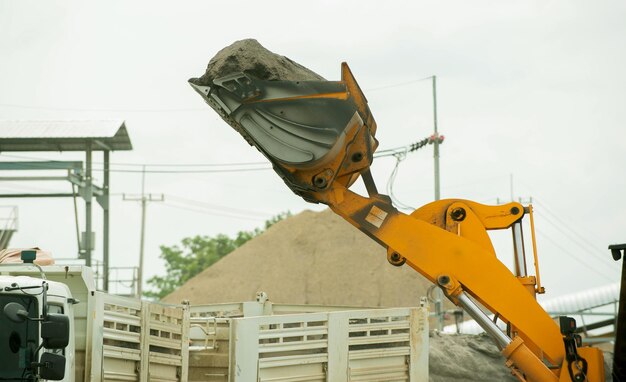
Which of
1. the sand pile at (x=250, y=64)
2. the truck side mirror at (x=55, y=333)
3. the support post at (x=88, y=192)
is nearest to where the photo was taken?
the truck side mirror at (x=55, y=333)

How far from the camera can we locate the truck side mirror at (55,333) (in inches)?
303

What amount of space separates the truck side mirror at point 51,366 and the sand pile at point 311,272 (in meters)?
35.4

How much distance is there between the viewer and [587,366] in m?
8.86

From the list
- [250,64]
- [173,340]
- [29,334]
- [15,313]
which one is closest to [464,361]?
[173,340]

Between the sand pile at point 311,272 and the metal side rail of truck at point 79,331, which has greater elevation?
the sand pile at point 311,272

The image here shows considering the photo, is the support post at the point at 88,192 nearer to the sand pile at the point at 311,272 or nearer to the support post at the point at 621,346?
the sand pile at the point at 311,272

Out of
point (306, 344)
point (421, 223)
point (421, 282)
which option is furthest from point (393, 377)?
point (421, 282)

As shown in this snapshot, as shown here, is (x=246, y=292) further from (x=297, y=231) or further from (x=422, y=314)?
(x=422, y=314)

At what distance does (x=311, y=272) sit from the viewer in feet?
151

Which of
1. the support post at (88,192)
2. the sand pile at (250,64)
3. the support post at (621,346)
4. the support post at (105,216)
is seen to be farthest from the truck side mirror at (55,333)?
the support post at (105,216)

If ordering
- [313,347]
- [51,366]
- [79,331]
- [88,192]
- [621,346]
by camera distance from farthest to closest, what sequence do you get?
[88,192]
[313,347]
[79,331]
[621,346]
[51,366]

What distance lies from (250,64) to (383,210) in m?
1.81

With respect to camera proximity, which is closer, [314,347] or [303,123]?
[303,123]

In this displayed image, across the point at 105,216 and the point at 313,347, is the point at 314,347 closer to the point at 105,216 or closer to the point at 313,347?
the point at 313,347
